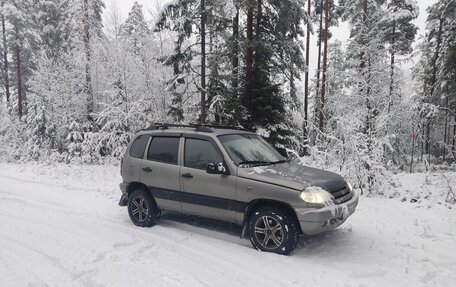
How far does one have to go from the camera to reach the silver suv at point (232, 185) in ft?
18.5

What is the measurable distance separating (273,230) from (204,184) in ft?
4.95

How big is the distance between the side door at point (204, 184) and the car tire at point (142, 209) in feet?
2.77

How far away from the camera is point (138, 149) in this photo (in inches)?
304

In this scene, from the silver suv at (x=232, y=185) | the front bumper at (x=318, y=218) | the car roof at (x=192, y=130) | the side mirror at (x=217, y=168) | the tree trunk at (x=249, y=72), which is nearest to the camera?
the front bumper at (x=318, y=218)

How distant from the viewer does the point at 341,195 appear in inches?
240

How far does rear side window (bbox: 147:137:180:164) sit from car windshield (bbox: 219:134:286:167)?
3.45 feet

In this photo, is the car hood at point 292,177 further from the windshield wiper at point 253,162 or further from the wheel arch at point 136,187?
the wheel arch at point 136,187

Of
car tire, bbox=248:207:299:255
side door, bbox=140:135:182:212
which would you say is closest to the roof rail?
side door, bbox=140:135:182:212

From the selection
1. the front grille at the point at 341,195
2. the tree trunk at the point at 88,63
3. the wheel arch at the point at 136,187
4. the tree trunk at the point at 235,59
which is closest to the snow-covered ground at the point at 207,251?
the wheel arch at the point at 136,187

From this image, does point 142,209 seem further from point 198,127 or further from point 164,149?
point 198,127

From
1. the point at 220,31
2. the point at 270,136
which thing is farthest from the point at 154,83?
the point at 270,136

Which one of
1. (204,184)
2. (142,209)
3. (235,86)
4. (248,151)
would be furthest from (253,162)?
(235,86)

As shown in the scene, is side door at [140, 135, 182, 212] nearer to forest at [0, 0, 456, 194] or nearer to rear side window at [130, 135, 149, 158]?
rear side window at [130, 135, 149, 158]

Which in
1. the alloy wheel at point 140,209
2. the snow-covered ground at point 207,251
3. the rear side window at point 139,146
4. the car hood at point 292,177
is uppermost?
the rear side window at point 139,146
